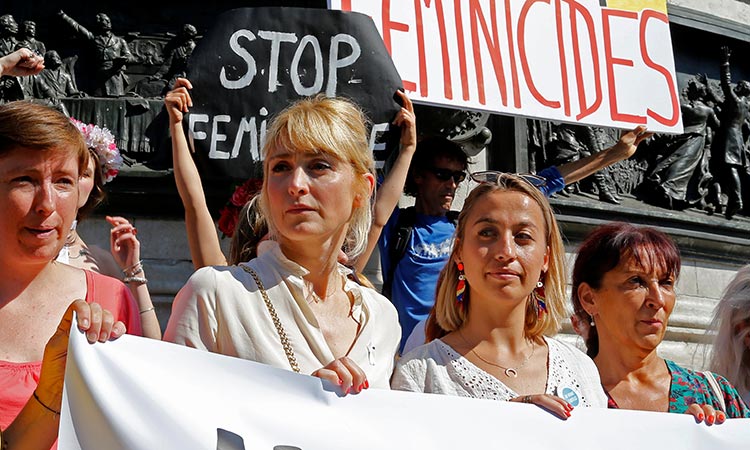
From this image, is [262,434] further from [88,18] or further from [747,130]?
[747,130]

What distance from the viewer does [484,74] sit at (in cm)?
590

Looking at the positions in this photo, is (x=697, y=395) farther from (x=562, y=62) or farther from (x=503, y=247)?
(x=562, y=62)

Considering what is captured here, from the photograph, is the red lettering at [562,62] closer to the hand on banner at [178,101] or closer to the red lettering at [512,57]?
the red lettering at [512,57]

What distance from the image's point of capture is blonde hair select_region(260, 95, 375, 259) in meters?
3.11

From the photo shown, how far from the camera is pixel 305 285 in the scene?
10.4 feet

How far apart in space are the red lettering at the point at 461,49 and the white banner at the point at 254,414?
9.50 feet

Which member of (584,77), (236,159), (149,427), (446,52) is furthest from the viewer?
(584,77)

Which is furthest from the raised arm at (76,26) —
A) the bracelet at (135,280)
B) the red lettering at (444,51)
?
the bracelet at (135,280)

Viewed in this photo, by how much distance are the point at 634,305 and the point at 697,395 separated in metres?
0.38

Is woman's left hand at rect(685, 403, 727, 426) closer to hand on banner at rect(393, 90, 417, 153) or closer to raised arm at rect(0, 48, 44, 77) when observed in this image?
hand on banner at rect(393, 90, 417, 153)

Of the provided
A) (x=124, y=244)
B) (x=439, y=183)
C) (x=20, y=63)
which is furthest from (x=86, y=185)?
(x=439, y=183)

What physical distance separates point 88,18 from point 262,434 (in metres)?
4.68

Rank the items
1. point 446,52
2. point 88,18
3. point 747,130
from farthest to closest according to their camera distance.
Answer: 1. point 747,130
2. point 88,18
3. point 446,52

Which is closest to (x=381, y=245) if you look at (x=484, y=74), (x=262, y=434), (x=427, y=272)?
(x=427, y=272)
